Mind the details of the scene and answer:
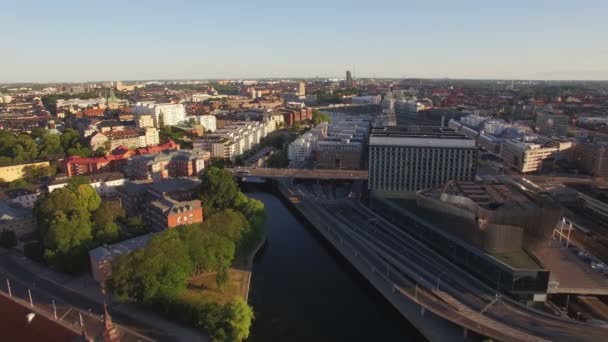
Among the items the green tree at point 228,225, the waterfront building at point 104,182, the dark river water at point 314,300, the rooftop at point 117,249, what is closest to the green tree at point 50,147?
the waterfront building at point 104,182

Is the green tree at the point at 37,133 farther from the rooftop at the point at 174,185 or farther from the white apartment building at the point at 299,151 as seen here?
the white apartment building at the point at 299,151

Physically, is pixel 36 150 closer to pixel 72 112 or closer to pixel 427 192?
pixel 72 112

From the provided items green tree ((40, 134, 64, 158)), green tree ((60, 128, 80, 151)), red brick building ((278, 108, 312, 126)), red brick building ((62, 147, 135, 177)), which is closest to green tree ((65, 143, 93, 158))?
green tree ((40, 134, 64, 158))

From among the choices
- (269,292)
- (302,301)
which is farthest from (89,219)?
(302,301)

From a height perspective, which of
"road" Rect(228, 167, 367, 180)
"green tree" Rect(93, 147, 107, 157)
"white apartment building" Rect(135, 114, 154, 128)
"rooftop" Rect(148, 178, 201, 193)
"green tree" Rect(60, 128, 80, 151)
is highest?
"white apartment building" Rect(135, 114, 154, 128)

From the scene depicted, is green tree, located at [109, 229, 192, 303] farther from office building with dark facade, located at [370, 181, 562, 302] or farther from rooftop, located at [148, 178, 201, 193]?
office building with dark facade, located at [370, 181, 562, 302]
